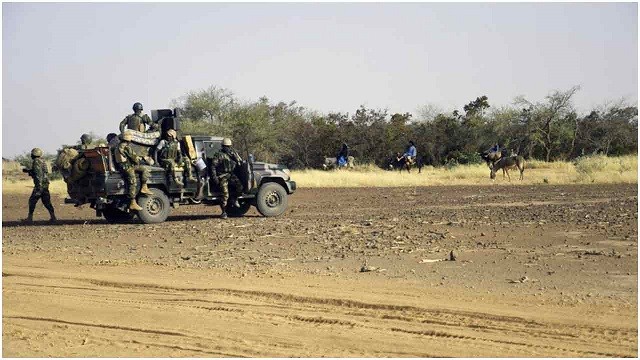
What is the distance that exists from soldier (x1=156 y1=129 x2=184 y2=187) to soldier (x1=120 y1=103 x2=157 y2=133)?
65 centimetres

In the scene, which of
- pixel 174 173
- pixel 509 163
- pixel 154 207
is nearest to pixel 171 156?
pixel 174 173

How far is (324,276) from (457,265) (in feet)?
5.83

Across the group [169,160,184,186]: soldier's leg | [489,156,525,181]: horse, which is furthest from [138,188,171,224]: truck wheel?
[489,156,525,181]: horse

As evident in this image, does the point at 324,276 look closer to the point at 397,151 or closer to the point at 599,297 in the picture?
the point at 599,297

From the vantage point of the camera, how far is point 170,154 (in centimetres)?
1962

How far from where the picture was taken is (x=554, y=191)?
1067 inches

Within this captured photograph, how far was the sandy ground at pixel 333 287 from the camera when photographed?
8031mm

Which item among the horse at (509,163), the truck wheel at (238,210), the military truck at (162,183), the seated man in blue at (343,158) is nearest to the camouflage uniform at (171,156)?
the military truck at (162,183)

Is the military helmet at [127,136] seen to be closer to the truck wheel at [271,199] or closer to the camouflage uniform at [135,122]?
the camouflage uniform at [135,122]

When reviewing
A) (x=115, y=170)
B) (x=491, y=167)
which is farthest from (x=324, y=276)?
(x=491, y=167)

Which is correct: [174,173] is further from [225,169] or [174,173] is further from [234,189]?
[234,189]

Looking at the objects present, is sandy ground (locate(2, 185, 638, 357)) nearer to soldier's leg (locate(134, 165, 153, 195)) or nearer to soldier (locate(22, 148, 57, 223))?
soldier's leg (locate(134, 165, 153, 195))

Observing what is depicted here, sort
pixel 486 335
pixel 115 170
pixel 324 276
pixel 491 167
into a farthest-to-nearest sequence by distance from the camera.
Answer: pixel 491 167
pixel 115 170
pixel 324 276
pixel 486 335

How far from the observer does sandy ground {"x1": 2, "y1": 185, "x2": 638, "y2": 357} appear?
803 centimetres
